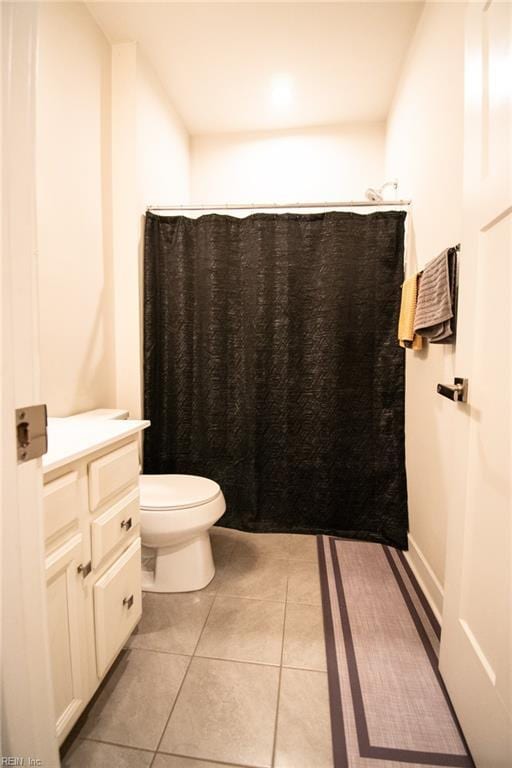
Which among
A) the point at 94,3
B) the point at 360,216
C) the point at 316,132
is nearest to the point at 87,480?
the point at 360,216

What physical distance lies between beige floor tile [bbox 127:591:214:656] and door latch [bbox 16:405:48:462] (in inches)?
43.0

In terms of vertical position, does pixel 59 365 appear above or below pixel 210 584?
above

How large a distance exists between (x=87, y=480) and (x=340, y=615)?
3.69ft

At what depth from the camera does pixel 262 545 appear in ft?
6.03

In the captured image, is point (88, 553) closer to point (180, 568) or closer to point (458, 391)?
point (180, 568)

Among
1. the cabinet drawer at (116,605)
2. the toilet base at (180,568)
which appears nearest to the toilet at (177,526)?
the toilet base at (180,568)

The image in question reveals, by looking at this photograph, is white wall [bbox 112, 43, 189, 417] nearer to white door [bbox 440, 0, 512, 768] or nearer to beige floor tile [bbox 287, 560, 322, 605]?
beige floor tile [bbox 287, 560, 322, 605]

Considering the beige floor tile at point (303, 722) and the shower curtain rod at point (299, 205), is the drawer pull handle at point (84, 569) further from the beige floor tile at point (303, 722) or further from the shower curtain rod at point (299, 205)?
the shower curtain rod at point (299, 205)

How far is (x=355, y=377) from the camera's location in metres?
1.84

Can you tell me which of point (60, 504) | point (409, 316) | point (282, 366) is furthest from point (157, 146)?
point (60, 504)

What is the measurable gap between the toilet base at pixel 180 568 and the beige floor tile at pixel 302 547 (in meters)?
0.51

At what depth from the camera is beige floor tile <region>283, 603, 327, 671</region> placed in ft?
3.73

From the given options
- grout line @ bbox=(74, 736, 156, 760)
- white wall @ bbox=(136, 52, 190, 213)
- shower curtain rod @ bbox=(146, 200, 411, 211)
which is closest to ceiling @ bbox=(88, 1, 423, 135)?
white wall @ bbox=(136, 52, 190, 213)

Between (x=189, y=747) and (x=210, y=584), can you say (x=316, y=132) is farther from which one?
(x=189, y=747)
